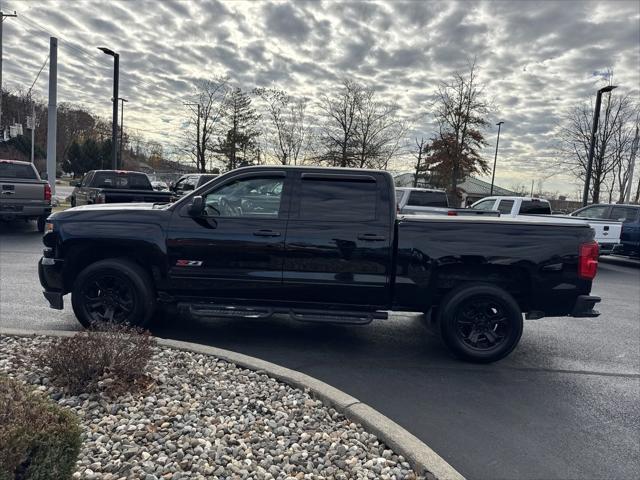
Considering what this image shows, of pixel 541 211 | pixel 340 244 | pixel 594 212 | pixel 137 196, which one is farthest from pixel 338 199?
pixel 594 212

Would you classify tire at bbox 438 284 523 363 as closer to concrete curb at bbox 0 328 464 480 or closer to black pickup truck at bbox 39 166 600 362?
black pickup truck at bbox 39 166 600 362

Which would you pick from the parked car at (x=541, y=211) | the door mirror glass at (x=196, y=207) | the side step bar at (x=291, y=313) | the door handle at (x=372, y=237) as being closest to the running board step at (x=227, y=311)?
the side step bar at (x=291, y=313)

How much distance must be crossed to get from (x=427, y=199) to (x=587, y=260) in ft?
33.2

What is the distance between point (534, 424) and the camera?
3727 millimetres

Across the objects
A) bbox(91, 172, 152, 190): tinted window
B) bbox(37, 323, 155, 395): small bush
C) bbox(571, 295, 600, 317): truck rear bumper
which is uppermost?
bbox(91, 172, 152, 190): tinted window

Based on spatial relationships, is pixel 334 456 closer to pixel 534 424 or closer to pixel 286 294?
pixel 534 424

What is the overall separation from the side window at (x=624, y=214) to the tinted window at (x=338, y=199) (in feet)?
39.6

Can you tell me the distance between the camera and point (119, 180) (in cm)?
1653

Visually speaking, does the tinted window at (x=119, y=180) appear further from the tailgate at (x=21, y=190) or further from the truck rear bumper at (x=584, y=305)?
the truck rear bumper at (x=584, y=305)

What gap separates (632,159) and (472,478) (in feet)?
103

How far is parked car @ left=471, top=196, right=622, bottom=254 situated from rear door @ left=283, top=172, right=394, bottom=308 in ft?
28.2

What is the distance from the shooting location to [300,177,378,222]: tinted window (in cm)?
509

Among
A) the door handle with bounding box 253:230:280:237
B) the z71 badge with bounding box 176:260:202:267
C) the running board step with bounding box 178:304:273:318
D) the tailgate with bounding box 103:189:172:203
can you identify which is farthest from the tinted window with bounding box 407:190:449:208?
the z71 badge with bounding box 176:260:202:267

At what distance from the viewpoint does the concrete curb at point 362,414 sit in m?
2.75
